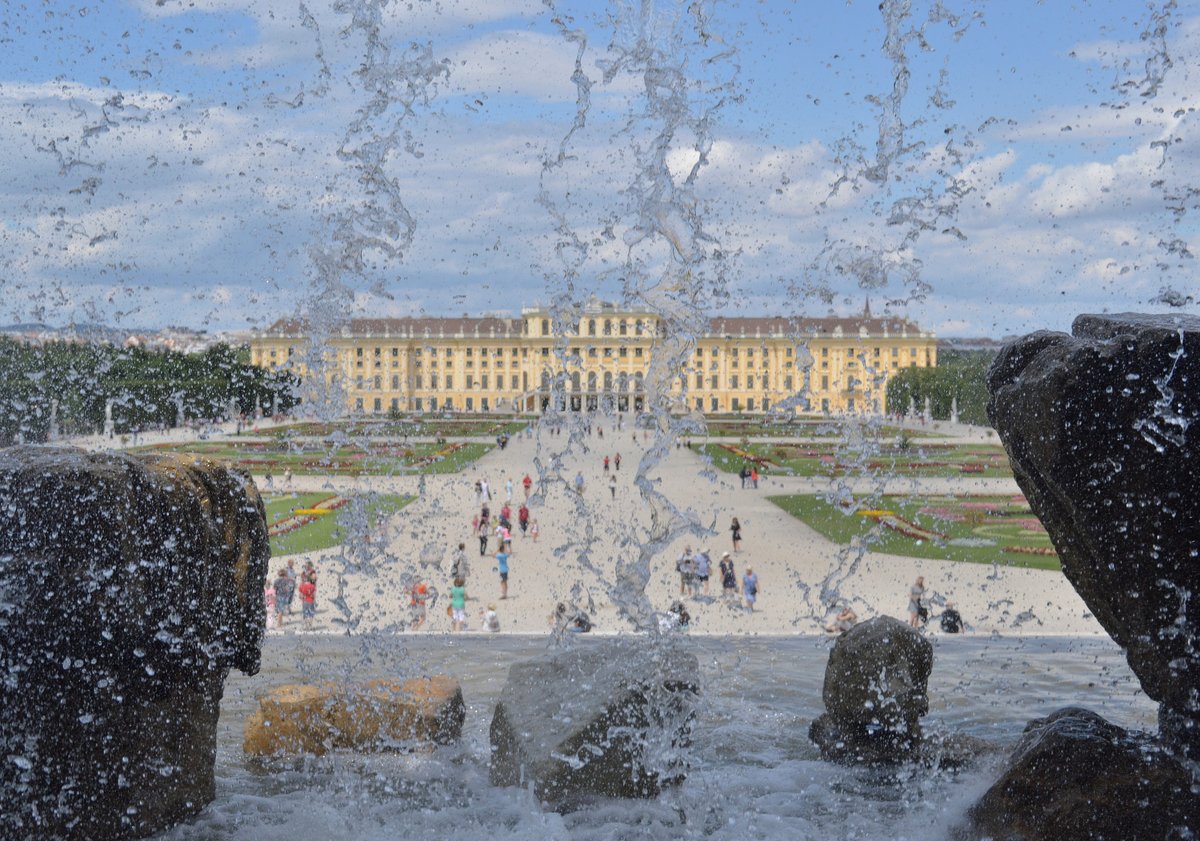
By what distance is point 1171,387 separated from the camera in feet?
13.7

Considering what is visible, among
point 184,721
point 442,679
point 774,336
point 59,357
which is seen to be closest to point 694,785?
point 442,679

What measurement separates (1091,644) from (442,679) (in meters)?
6.01

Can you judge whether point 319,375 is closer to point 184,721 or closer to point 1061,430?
point 184,721

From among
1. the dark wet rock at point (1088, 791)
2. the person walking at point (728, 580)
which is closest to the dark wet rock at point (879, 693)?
the dark wet rock at point (1088, 791)

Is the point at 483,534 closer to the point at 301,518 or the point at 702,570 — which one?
the point at 702,570

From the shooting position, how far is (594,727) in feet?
18.7

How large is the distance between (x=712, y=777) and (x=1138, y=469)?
299 cm

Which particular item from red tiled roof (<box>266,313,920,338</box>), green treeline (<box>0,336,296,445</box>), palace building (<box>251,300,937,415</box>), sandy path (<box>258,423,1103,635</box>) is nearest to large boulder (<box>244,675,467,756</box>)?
sandy path (<box>258,423,1103,635</box>)

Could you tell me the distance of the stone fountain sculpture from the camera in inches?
166

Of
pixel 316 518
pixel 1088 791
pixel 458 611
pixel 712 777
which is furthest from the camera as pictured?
pixel 316 518

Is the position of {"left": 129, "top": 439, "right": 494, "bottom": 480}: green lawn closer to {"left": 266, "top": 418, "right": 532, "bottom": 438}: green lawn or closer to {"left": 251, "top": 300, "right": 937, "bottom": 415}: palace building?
{"left": 266, "top": 418, "right": 532, "bottom": 438}: green lawn

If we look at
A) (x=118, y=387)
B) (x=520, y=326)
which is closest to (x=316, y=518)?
(x=118, y=387)

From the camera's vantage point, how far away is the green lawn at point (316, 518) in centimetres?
1898

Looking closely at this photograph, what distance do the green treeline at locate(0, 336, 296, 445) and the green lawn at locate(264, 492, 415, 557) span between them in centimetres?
216
